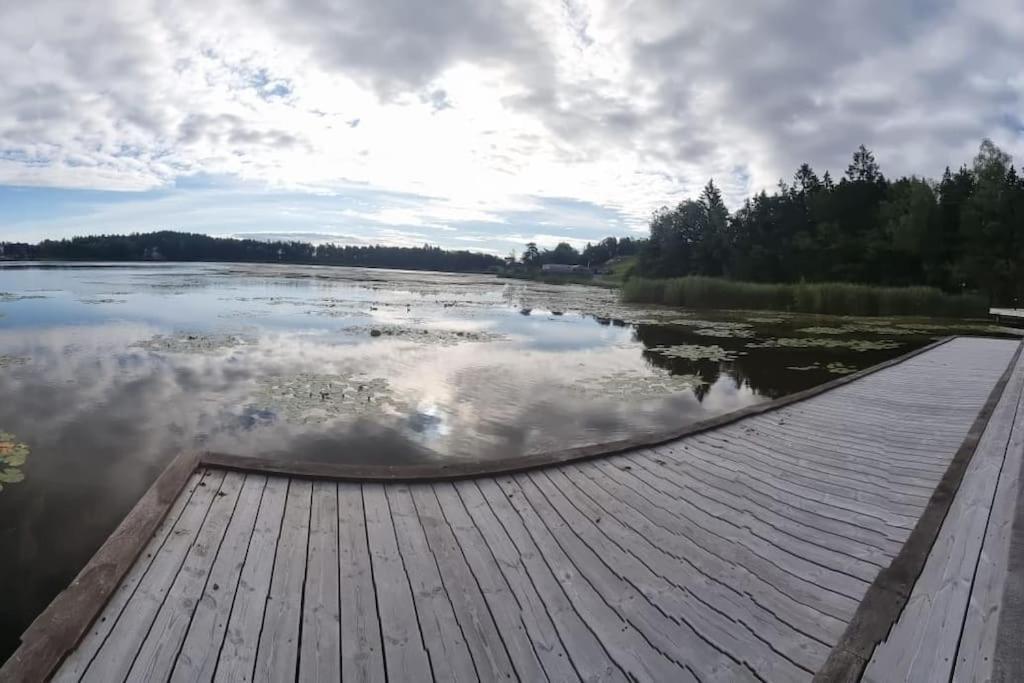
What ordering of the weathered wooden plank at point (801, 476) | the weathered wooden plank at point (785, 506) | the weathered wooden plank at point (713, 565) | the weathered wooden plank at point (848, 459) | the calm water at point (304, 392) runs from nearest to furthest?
the weathered wooden plank at point (713, 565), the weathered wooden plank at point (785, 506), the weathered wooden plank at point (801, 476), the weathered wooden plank at point (848, 459), the calm water at point (304, 392)

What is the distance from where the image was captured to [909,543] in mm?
2295

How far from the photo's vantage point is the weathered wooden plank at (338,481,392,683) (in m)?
A: 1.78

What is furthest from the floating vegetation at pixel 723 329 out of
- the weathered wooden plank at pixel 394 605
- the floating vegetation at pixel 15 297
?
the floating vegetation at pixel 15 297

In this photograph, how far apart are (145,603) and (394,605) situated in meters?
0.99

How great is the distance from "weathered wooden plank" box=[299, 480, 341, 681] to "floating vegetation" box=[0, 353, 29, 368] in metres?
9.63

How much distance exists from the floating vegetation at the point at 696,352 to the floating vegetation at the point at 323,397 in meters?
7.10

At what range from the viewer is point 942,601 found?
1.78 metres

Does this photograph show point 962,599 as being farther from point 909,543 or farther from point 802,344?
point 802,344

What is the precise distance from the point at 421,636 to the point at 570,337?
13.5 m

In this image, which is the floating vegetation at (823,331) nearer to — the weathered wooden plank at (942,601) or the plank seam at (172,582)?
the weathered wooden plank at (942,601)

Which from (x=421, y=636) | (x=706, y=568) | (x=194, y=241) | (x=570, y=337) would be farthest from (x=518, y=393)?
(x=194, y=241)

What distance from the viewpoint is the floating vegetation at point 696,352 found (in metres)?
11.9

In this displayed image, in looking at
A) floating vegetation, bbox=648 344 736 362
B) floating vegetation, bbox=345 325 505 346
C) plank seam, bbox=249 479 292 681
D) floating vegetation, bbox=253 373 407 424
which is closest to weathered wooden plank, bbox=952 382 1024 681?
plank seam, bbox=249 479 292 681

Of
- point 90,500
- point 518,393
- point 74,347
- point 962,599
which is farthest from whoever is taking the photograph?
point 74,347
